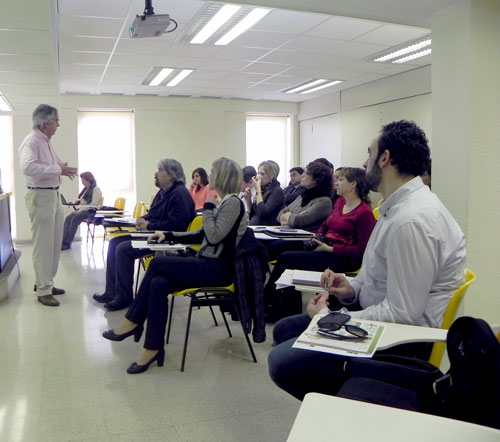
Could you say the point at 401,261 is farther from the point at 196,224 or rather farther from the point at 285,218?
the point at 285,218

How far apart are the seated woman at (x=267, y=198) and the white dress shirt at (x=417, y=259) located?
294 centimetres

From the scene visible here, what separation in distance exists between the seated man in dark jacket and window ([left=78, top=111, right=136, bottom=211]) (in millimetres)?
5612

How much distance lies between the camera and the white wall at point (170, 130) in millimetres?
8961

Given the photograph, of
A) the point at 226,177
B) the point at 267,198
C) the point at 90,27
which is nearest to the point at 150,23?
the point at 226,177

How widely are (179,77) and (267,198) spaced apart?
3.80 metres

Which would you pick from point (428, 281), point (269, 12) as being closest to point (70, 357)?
point (428, 281)

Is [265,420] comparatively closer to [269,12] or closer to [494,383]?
[494,383]

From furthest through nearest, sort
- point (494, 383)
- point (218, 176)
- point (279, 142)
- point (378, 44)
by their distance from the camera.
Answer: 1. point (279, 142)
2. point (378, 44)
3. point (218, 176)
4. point (494, 383)

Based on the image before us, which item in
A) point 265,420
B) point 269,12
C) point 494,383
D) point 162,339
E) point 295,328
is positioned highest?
point 269,12

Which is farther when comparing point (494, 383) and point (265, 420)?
point (265, 420)

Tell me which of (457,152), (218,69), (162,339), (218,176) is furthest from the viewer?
(218,69)

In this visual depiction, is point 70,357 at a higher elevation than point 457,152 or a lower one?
lower

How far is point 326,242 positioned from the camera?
11.5 feet

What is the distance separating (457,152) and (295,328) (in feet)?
7.22
